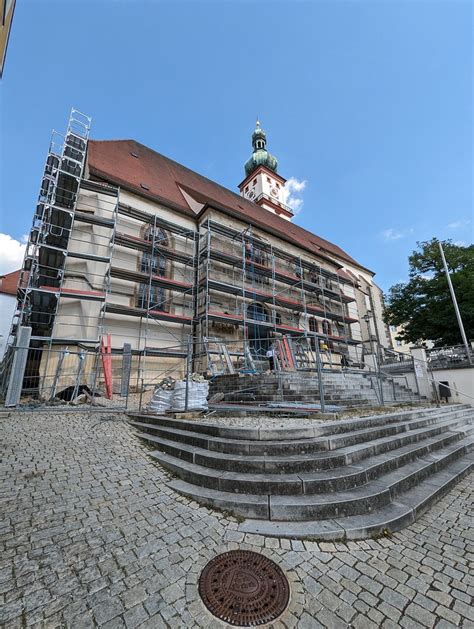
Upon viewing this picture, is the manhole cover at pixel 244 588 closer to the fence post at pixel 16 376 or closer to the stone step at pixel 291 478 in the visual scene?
the stone step at pixel 291 478

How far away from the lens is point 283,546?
2.24m

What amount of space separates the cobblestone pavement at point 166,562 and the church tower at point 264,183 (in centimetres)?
3440

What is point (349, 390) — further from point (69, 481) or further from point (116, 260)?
point (116, 260)

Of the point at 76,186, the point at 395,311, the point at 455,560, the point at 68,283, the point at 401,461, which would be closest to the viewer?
the point at 455,560

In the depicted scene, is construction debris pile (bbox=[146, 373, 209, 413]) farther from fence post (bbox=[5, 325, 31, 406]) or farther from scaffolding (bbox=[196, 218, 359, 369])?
scaffolding (bbox=[196, 218, 359, 369])

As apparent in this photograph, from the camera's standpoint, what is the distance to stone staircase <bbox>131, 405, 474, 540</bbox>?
8.27ft

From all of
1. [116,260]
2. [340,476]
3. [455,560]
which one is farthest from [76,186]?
[455,560]

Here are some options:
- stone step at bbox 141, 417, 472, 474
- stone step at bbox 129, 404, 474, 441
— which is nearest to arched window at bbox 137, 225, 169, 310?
stone step at bbox 129, 404, 474, 441

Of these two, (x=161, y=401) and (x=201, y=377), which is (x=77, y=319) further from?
(x=161, y=401)

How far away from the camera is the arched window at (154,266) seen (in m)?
13.8

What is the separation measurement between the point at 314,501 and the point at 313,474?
398mm

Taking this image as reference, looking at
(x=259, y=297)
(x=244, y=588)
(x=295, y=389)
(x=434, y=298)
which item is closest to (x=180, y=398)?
(x=295, y=389)

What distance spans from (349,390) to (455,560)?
19.5ft

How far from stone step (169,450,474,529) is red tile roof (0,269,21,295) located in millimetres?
29496
